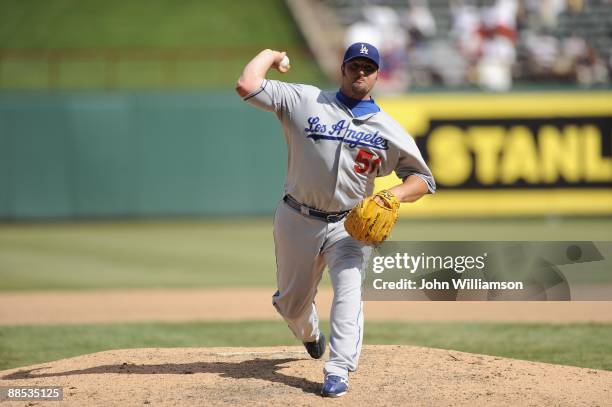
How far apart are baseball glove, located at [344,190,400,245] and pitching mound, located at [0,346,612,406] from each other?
2.70 ft

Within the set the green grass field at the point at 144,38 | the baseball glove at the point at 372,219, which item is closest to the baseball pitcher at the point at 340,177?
the baseball glove at the point at 372,219

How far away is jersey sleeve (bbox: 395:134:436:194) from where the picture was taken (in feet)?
17.5

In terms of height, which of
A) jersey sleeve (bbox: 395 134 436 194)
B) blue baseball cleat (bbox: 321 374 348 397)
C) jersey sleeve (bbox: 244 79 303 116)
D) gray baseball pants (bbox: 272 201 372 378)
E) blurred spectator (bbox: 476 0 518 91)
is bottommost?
blue baseball cleat (bbox: 321 374 348 397)

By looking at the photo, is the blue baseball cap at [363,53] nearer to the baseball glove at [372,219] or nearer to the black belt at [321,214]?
the baseball glove at [372,219]

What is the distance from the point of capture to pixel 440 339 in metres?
7.93

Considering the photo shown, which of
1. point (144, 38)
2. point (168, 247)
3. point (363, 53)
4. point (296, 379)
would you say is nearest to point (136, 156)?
point (168, 247)

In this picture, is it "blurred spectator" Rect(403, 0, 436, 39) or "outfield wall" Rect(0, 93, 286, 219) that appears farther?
"blurred spectator" Rect(403, 0, 436, 39)

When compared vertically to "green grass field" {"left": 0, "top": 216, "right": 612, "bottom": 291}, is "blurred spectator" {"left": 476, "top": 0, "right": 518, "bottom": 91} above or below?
above

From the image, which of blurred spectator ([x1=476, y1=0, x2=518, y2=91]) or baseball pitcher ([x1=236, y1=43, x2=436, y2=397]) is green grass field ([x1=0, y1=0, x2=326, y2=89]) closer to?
blurred spectator ([x1=476, y1=0, x2=518, y2=91])

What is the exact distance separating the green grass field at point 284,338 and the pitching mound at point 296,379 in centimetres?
104

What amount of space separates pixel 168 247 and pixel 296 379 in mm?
8904

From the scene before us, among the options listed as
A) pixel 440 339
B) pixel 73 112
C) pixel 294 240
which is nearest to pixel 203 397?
pixel 294 240

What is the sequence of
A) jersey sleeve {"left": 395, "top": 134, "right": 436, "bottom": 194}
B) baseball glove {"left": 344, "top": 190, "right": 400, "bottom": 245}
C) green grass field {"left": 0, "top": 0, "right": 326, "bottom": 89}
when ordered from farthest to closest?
green grass field {"left": 0, "top": 0, "right": 326, "bottom": 89} → jersey sleeve {"left": 395, "top": 134, "right": 436, "bottom": 194} → baseball glove {"left": 344, "top": 190, "right": 400, "bottom": 245}

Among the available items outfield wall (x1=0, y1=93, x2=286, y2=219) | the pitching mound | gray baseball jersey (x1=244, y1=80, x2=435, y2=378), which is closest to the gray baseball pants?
gray baseball jersey (x1=244, y1=80, x2=435, y2=378)
